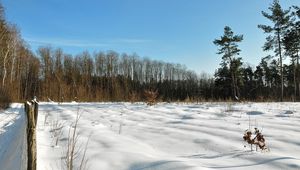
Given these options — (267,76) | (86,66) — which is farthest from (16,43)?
(267,76)

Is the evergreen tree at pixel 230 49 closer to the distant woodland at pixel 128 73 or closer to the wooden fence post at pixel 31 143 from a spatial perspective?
the distant woodland at pixel 128 73

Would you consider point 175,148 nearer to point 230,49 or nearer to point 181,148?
point 181,148

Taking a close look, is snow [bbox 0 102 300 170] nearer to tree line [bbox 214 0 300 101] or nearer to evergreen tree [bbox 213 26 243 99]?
tree line [bbox 214 0 300 101]

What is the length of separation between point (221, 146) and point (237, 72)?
33.0 metres

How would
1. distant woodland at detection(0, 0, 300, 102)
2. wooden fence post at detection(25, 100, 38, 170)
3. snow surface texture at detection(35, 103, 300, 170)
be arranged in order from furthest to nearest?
1. distant woodland at detection(0, 0, 300, 102)
2. snow surface texture at detection(35, 103, 300, 170)
3. wooden fence post at detection(25, 100, 38, 170)

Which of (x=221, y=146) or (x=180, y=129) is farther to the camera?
(x=180, y=129)

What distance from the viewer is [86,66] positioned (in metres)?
55.2

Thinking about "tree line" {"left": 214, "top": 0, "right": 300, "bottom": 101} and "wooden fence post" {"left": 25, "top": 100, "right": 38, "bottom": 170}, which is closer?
"wooden fence post" {"left": 25, "top": 100, "right": 38, "bottom": 170}

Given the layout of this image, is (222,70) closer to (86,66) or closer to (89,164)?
(86,66)

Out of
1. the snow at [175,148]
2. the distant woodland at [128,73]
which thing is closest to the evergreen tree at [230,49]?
the distant woodland at [128,73]

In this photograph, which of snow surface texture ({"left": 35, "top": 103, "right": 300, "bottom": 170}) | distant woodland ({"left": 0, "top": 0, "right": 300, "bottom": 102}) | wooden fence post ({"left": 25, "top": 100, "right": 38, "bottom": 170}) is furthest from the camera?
distant woodland ({"left": 0, "top": 0, "right": 300, "bottom": 102})

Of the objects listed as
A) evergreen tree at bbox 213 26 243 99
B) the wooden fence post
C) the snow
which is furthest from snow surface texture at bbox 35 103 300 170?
evergreen tree at bbox 213 26 243 99

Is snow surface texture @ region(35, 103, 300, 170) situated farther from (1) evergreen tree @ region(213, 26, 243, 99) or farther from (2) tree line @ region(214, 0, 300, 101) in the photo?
(1) evergreen tree @ region(213, 26, 243, 99)

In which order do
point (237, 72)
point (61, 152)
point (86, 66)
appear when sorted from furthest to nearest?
point (86, 66)
point (237, 72)
point (61, 152)
